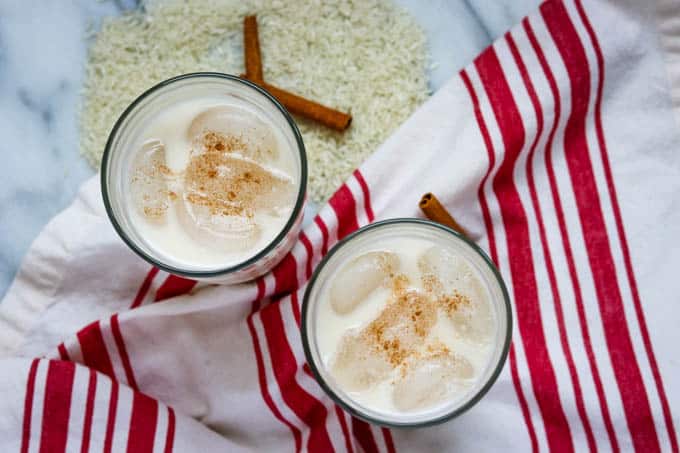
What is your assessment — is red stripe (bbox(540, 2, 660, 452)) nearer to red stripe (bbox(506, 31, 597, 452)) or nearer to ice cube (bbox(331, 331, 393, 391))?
red stripe (bbox(506, 31, 597, 452))

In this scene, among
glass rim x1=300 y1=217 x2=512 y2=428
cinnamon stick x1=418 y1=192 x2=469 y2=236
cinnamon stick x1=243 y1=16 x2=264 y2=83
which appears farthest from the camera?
cinnamon stick x1=243 y1=16 x2=264 y2=83

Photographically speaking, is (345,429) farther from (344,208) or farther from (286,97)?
(286,97)

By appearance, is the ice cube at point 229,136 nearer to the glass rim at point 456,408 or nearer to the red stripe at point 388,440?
the glass rim at point 456,408

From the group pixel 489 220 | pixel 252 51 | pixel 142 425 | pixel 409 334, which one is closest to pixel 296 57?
pixel 252 51

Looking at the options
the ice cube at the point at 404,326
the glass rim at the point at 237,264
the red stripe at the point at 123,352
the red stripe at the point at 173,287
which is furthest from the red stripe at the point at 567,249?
the red stripe at the point at 123,352

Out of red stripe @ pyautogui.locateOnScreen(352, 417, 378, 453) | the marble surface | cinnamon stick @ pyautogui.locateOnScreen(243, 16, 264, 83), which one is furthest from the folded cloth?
cinnamon stick @ pyautogui.locateOnScreen(243, 16, 264, 83)
